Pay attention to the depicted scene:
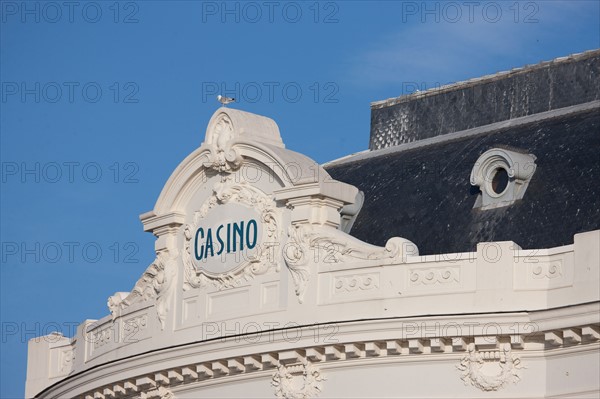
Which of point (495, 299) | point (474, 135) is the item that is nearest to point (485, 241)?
point (495, 299)

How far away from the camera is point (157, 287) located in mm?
45219

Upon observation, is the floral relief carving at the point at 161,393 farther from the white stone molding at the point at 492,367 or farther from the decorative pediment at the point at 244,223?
the white stone molding at the point at 492,367

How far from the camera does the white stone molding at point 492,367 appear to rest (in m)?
39.1

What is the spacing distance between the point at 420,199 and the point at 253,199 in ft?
12.0

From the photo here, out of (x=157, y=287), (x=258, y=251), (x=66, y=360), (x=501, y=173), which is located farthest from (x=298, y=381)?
(x=66, y=360)

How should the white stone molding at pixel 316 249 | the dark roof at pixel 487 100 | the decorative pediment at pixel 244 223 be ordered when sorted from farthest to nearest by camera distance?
the dark roof at pixel 487 100
the decorative pediment at pixel 244 223
the white stone molding at pixel 316 249

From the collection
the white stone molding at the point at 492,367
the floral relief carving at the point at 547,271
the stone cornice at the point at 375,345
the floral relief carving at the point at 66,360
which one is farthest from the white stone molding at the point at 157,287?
the floral relief carving at the point at 547,271

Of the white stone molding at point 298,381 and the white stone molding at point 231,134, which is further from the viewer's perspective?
the white stone molding at point 231,134

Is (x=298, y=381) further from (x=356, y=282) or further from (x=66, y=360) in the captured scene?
(x=66, y=360)

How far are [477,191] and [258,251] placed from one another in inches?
189

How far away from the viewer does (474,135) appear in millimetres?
46438

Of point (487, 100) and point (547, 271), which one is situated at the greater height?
point (487, 100)

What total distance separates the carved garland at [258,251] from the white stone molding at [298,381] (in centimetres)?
228

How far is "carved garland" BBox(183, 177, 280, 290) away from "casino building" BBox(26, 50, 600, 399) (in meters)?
0.04
